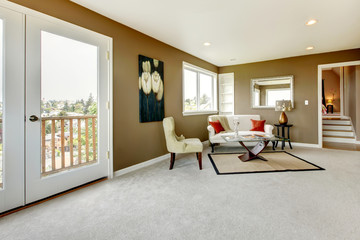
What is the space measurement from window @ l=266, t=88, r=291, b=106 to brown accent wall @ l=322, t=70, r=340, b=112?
21.3 feet

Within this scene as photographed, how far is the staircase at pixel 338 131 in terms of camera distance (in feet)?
17.9

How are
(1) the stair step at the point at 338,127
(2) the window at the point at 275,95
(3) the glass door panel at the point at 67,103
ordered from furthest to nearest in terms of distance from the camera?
(1) the stair step at the point at 338,127 < (2) the window at the point at 275,95 < (3) the glass door panel at the point at 67,103

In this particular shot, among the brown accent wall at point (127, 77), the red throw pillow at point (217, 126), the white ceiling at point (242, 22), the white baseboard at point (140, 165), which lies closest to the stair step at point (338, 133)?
the white ceiling at point (242, 22)

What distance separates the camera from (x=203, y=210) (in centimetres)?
184

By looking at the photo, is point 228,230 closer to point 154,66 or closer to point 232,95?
point 154,66

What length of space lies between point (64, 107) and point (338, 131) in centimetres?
730

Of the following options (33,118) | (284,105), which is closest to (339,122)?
(284,105)

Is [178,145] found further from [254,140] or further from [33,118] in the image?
[33,118]

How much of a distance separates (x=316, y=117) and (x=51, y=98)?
5757 millimetres

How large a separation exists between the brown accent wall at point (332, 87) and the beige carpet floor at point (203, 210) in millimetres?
8591

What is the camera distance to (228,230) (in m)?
1.54

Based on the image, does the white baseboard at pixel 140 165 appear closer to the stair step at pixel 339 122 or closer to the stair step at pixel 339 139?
the stair step at pixel 339 139

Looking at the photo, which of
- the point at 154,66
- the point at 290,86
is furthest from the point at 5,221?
the point at 290,86

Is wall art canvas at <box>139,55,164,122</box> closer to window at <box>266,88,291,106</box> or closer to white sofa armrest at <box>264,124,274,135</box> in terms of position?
white sofa armrest at <box>264,124,274,135</box>
